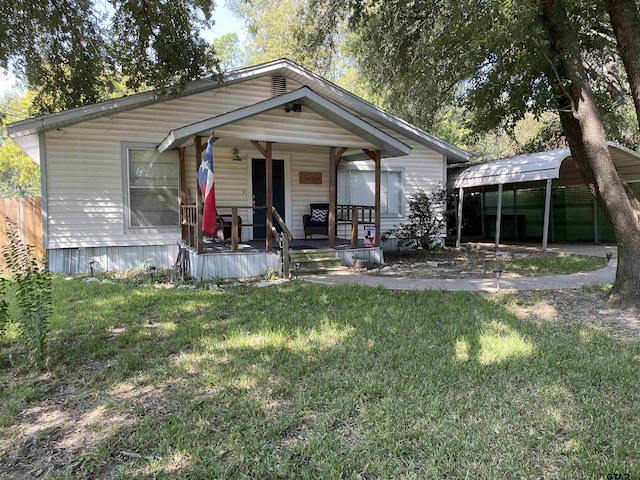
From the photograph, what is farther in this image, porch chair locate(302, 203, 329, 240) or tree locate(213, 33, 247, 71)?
tree locate(213, 33, 247, 71)

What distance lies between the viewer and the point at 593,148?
5.62 m

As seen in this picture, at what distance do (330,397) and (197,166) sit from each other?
5.84 metres

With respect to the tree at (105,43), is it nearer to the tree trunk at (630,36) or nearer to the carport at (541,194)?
the tree trunk at (630,36)

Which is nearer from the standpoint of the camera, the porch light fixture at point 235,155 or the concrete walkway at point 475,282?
the concrete walkway at point 475,282

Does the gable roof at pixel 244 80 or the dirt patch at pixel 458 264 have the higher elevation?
the gable roof at pixel 244 80

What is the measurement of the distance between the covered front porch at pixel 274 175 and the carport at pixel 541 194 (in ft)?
12.3

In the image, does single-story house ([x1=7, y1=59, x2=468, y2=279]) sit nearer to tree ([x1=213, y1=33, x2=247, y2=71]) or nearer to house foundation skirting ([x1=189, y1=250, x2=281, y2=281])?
house foundation skirting ([x1=189, y1=250, x2=281, y2=281])

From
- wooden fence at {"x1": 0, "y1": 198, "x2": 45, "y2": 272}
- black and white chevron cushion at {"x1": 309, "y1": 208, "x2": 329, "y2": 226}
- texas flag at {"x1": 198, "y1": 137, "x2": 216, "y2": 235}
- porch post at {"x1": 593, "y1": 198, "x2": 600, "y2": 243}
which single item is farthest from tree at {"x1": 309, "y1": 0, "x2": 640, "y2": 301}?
wooden fence at {"x1": 0, "y1": 198, "x2": 45, "y2": 272}

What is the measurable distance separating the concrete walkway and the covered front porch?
3.61 ft

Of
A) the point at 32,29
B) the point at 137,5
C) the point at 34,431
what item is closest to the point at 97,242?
the point at 32,29

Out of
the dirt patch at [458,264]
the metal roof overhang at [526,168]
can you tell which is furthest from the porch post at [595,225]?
the dirt patch at [458,264]

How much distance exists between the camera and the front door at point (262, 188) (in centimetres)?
1061

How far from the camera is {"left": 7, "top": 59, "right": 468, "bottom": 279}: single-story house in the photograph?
25.8 ft

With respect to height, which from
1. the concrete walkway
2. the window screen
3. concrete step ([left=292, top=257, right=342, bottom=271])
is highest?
the window screen
